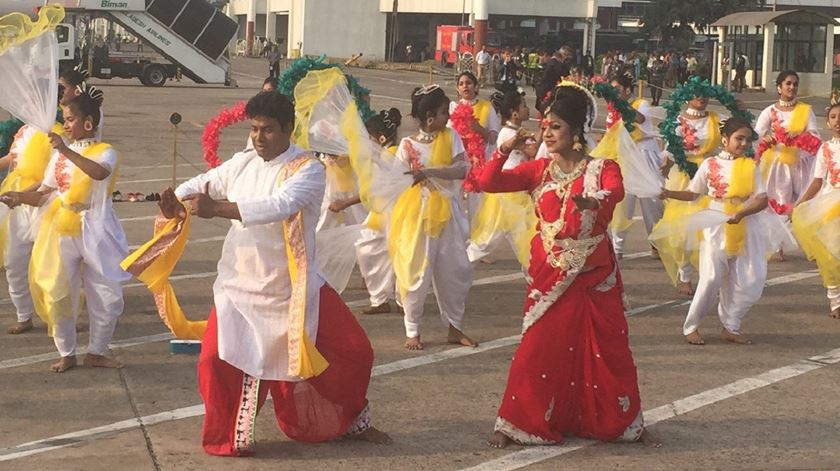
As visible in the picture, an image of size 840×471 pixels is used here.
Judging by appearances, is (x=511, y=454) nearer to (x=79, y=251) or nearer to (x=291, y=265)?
(x=291, y=265)

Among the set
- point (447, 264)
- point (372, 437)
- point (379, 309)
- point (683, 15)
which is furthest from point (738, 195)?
point (683, 15)

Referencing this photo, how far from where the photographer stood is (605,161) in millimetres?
7051

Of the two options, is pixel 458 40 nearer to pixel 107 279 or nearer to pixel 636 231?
pixel 636 231

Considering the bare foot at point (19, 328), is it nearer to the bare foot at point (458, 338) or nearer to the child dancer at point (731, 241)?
the bare foot at point (458, 338)

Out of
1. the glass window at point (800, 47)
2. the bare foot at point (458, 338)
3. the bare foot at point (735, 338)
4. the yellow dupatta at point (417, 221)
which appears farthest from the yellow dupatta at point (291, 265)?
the glass window at point (800, 47)

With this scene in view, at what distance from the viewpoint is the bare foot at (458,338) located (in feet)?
31.4

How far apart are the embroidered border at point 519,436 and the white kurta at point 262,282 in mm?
1084

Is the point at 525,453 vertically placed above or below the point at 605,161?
below

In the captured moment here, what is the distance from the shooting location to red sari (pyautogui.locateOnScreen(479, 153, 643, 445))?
6.93 metres

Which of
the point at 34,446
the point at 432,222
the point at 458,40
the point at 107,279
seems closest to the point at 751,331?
the point at 432,222

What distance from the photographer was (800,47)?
4528 cm

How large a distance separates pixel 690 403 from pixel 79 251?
3753 mm

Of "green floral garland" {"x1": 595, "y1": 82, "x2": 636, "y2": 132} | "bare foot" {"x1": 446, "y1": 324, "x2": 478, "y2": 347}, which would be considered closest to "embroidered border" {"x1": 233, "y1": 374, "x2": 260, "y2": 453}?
"bare foot" {"x1": 446, "y1": 324, "x2": 478, "y2": 347}

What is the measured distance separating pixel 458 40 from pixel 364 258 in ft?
190
